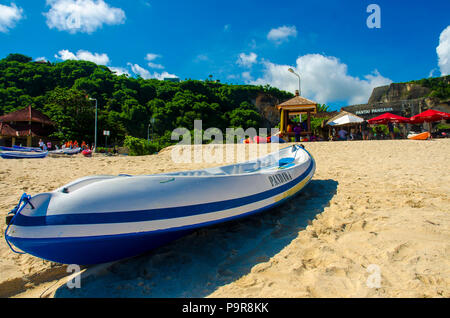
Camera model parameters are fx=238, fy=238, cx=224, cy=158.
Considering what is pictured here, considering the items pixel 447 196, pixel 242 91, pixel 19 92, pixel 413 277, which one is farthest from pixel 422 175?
pixel 19 92

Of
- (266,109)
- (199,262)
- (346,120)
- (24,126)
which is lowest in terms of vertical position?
(199,262)

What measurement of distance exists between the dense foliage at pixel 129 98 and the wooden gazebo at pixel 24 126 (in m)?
2.05

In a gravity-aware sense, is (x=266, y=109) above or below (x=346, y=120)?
above

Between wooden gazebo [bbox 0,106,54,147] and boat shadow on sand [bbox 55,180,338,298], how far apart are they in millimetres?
34628

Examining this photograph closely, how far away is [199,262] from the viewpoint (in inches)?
97.0

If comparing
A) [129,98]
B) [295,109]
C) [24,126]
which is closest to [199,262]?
[295,109]

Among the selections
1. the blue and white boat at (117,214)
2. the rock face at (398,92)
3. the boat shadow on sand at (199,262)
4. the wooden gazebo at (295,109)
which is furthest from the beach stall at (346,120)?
the rock face at (398,92)

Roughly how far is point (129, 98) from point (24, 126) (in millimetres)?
17183

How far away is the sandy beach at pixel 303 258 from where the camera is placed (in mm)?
1925

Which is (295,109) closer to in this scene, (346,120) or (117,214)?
(346,120)

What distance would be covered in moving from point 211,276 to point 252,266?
1.34 ft

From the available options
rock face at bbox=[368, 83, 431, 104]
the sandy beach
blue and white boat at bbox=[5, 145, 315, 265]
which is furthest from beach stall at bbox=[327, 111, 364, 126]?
rock face at bbox=[368, 83, 431, 104]

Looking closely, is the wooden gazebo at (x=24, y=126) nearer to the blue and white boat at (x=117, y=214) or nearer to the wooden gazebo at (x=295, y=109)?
the wooden gazebo at (x=295, y=109)
